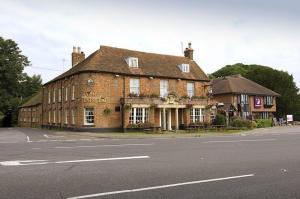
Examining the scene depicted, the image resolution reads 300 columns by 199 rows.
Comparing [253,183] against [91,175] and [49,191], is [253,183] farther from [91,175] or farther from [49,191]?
[49,191]

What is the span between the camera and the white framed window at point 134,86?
130 ft

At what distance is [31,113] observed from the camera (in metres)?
58.3

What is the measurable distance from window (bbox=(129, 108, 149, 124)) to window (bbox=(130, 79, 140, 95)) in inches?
82.9

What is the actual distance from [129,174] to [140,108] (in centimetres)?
2904

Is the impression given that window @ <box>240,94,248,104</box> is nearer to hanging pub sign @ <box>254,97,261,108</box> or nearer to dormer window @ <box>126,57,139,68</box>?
hanging pub sign @ <box>254,97,261,108</box>

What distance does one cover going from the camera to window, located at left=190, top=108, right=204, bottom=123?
42.9 m

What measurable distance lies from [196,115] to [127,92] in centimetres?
911

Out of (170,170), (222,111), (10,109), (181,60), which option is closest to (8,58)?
(10,109)

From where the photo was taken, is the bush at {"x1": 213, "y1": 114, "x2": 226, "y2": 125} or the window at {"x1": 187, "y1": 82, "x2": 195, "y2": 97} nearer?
the window at {"x1": 187, "y1": 82, "x2": 195, "y2": 97}

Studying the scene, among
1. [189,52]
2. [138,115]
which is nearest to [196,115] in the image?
[138,115]

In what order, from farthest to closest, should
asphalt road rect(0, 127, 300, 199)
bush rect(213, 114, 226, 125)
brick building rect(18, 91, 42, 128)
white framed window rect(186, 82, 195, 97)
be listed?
brick building rect(18, 91, 42, 128) → bush rect(213, 114, 226, 125) → white framed window rect(186, 82, 195, 97) → asphalt road rect(0, 127, 300, 199)

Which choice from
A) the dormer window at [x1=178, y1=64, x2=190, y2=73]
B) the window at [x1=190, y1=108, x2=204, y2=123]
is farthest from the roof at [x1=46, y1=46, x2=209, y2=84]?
the window at [x1=190, y1=108, x2=204, y2=123]

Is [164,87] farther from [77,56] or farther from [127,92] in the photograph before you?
[77,56]

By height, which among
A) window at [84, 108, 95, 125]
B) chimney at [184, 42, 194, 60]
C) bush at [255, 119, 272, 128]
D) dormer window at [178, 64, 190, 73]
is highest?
chimney at [184, 42, 194, 60]
